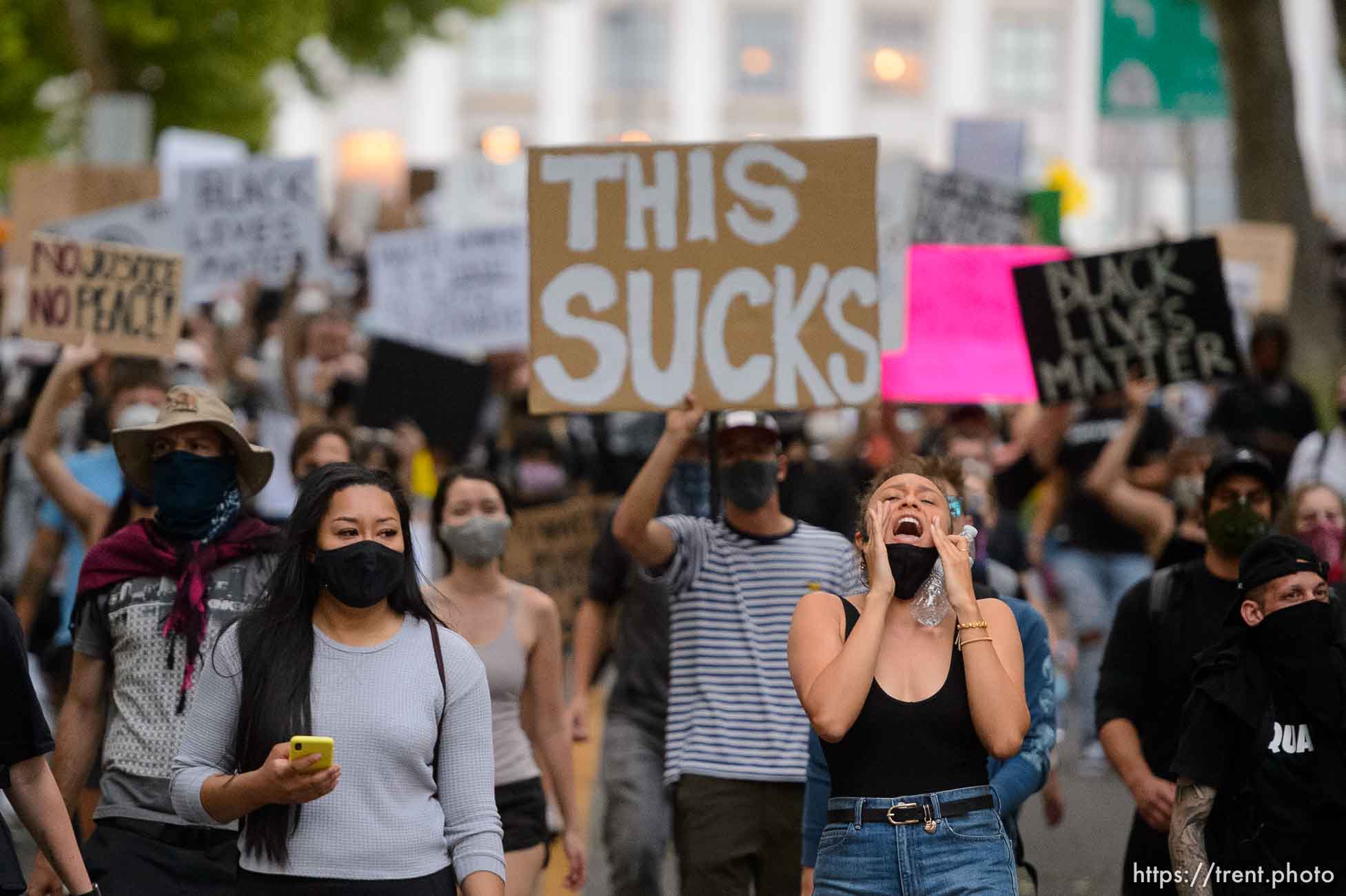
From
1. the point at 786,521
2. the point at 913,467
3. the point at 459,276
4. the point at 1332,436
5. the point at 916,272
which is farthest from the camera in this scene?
the point at 459,276

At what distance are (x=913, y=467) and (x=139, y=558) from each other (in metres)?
1.96

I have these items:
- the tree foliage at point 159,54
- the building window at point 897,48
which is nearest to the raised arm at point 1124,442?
the tree foliage at point 159,54

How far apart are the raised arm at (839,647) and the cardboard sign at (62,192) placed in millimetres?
8490

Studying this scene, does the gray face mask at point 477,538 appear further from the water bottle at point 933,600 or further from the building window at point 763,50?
the building window at point 763,50

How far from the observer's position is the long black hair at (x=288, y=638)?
14.2 ft

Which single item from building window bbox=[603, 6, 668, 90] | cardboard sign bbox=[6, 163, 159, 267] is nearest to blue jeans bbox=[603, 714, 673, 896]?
cardboard sign bbox=[6, 163, 159, 267]

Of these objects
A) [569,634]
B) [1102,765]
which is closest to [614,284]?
[569,634]

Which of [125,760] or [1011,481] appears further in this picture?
[1011,481]

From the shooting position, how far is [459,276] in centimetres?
1321

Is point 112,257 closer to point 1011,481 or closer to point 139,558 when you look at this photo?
point 139,558

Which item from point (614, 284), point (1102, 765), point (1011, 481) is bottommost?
point (1102, 765)

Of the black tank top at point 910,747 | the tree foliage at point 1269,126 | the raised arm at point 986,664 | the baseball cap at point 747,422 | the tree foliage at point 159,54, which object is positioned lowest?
the black tank top at point 910,747

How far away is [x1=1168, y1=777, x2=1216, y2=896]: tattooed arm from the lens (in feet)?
16.8

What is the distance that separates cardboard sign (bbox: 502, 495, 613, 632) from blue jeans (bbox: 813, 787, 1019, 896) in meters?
4.84
